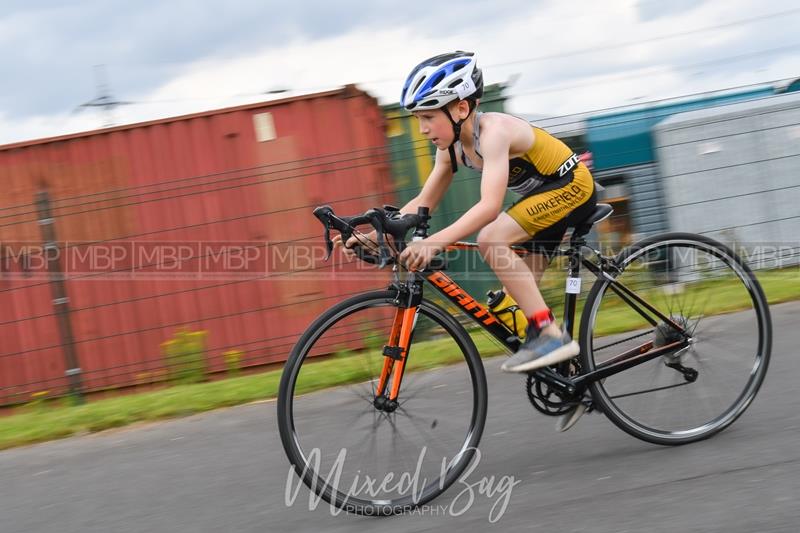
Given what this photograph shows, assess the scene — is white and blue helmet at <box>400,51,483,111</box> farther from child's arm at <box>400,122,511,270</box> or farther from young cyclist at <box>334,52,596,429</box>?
child's arm at <box>400,122,511,270</box>

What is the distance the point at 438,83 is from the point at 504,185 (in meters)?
0.51

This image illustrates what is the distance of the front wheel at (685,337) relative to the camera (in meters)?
4.39

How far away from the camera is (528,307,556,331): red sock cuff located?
402 cm

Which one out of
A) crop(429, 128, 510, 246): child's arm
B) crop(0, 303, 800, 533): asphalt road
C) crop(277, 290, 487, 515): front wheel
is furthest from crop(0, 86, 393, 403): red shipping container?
crop(429, 128, 510, 246): child's arm

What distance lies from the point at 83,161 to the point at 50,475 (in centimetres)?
530

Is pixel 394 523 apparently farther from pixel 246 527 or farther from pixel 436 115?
pixel 436 115

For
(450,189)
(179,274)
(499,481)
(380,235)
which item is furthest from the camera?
(450,189)

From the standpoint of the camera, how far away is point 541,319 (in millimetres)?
4020

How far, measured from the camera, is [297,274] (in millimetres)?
8828

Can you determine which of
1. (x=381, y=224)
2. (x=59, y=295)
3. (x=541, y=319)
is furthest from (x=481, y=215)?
(x=59, y=295)

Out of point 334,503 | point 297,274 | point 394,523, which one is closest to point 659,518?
point 394,523

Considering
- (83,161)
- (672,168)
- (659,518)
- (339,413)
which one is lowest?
(659,518)

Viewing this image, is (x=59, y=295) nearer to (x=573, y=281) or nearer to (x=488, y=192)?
(x=573, y=281)

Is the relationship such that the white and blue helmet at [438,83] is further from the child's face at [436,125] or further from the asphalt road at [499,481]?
the asphalt road at [499,481]
